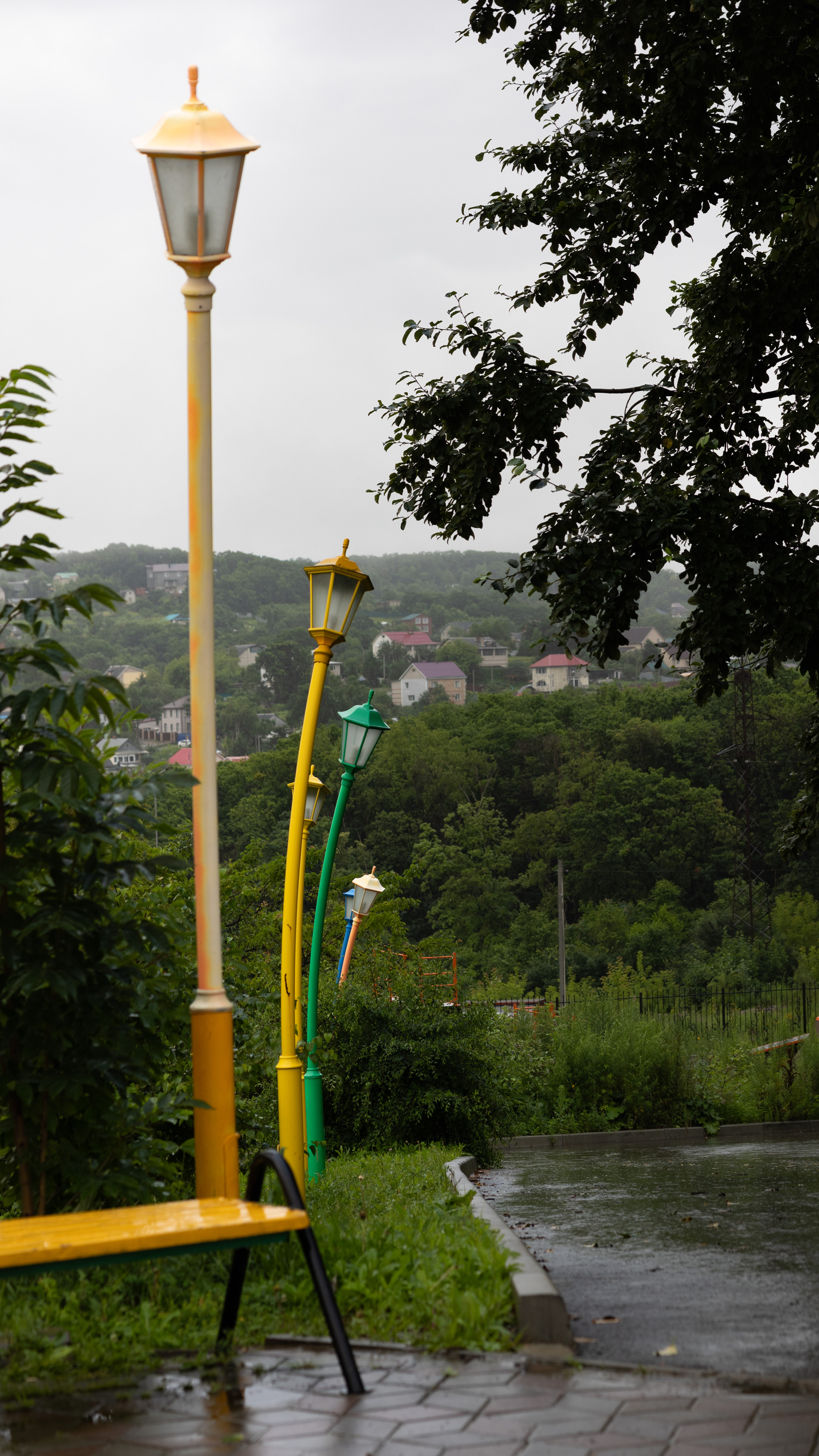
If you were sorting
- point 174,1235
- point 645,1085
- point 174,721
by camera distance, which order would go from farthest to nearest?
point 174,721 → point 645,1085 → point 174,1235

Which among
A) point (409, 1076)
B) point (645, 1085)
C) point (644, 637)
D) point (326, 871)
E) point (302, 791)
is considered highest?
point (644, 637)

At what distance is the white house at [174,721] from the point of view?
79.2 m

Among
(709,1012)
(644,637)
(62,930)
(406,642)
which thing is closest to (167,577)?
(406,642)

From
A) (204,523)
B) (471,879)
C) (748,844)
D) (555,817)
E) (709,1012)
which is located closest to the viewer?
(204,523)

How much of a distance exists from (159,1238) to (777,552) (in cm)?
841

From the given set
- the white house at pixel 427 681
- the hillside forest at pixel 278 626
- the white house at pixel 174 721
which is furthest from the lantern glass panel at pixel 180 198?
the white house at pixel 427 681

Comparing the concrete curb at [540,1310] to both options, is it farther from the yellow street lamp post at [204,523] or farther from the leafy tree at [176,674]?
the leafy tree at [176,674]

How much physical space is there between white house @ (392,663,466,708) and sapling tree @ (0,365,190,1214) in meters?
118

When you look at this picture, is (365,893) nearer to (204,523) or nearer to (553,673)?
(204,523)

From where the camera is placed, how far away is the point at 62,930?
13.9 ft

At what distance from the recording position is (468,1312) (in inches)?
159

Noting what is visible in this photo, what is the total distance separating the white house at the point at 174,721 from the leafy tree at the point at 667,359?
61.4 meters

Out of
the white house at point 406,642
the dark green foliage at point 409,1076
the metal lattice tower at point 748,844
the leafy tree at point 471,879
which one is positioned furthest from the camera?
the white house at point 406,642

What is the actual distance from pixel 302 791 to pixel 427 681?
11811cm
